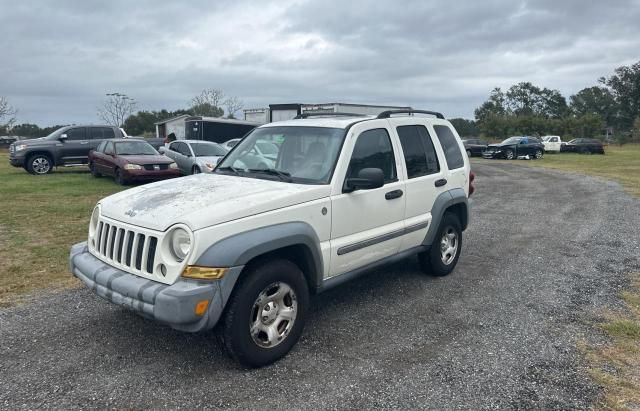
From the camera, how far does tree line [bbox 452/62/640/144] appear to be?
60438 millimetres

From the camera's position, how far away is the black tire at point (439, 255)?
18.4 ft

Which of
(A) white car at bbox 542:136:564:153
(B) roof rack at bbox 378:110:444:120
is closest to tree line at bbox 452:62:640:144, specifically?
(A) white car at bbox 542:136:564:153

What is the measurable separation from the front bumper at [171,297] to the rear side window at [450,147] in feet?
11.1

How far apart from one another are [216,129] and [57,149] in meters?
10.1

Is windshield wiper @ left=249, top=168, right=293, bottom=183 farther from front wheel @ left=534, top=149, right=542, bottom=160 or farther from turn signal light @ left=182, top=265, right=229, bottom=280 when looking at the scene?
front wheel @ left=534, top=149, right=542, bottom=160

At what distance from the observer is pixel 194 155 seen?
15.2m

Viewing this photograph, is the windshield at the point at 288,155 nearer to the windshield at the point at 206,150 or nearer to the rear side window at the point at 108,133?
the windshield at the point at 206,150

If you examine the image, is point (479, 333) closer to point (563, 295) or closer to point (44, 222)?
point (563, 295)

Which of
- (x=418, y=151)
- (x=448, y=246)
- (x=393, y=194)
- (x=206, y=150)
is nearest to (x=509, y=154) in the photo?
(x=206, y=150)

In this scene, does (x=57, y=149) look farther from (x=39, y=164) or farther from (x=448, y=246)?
(x=448, y=246)

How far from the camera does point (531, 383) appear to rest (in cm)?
342

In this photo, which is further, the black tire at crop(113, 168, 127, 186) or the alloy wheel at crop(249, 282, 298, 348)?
the black tire at crop(113, 168, 127, 186)

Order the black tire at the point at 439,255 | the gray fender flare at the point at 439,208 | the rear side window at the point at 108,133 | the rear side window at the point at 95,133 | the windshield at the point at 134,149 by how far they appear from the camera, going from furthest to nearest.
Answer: the rear side window at the point at 108,133, the rear side window at the point at 95,133, the windshield at the point at 134,149, the black tire at the point at 439,255, the gray fender flare at the point at 439,208

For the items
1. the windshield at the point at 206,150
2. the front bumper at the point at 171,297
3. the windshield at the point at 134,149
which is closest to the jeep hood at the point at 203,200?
the front bumper at the point at 171,297
